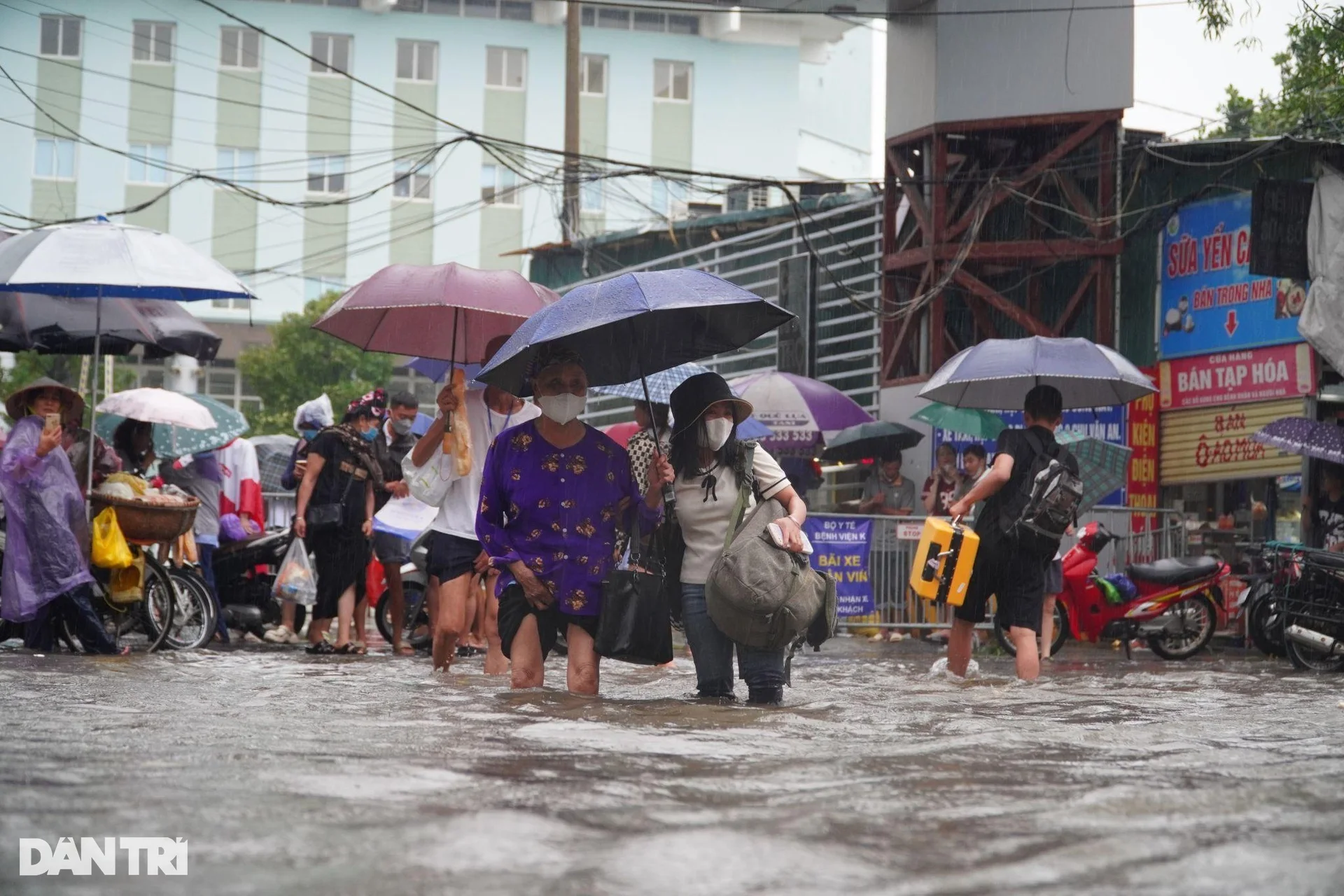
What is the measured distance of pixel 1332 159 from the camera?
17.0m

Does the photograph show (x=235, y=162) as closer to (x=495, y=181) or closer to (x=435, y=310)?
(x=495, y=181)

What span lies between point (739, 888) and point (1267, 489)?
16735 millimetres

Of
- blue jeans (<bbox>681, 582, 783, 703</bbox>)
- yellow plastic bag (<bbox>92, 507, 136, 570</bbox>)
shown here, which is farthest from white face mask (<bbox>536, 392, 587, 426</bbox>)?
yellow plastic bag (<bbox>92, 507, 136, 570</bbox>)

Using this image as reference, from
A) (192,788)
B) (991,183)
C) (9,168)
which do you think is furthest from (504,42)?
(192,788)

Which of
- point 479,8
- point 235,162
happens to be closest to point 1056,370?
point 479,8

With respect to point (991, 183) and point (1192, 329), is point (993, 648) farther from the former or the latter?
point (991, 183)

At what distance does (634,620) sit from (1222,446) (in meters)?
13.5

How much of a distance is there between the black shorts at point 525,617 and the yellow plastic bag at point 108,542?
17.1 feet

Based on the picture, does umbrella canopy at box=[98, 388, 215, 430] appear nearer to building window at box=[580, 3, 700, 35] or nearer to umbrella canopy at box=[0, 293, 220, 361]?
umbrella canopy at box=[0, 293, 220, 361]

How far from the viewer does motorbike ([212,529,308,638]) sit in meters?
14.9

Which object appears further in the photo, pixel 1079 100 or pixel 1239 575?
pixel 1079 100

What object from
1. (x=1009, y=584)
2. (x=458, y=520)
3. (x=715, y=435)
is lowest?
(x=1009, y=584)

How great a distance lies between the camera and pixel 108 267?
1200 centimetres

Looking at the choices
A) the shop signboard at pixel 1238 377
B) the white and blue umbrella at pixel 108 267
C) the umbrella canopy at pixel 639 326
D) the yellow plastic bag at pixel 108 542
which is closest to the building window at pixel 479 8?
the shop signboard at pixel 1238 377
